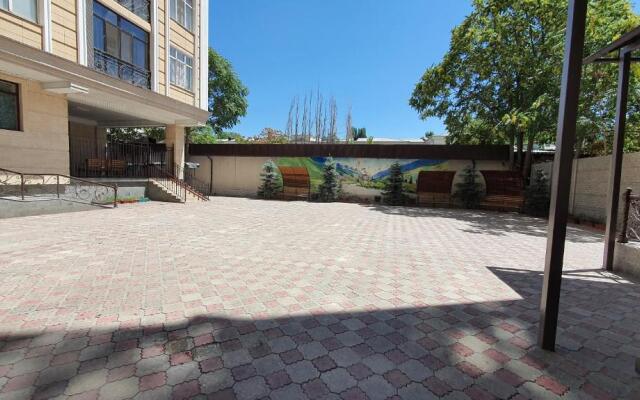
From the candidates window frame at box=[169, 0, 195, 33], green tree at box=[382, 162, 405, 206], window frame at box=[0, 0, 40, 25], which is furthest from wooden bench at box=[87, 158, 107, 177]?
green tree at box=[382, 162, 405, 206]

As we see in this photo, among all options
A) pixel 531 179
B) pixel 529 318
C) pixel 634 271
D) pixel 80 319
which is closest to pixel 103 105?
pixel 80 319

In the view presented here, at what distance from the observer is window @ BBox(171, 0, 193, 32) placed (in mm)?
14961

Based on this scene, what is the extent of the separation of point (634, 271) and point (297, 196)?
14911mm

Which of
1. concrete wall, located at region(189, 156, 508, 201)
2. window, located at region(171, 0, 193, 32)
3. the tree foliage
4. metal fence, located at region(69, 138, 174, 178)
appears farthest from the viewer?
concrete wall, located at region(189, 156, 508, 201)

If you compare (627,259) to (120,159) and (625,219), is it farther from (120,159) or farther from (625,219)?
(120,159)

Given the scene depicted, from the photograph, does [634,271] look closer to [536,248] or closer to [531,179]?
[536,248]

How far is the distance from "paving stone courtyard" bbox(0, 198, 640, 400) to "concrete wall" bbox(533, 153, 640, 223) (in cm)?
520

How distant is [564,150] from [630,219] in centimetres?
401

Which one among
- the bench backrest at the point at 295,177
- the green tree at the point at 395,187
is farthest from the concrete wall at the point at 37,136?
the green tree at the point at 395,187

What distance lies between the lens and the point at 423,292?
12.2 feet

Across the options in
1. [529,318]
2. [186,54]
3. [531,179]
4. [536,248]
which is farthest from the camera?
[186,54]

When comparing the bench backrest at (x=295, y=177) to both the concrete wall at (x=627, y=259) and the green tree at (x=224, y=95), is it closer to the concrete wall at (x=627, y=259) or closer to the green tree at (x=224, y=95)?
the green tree at (x=224, y=95)

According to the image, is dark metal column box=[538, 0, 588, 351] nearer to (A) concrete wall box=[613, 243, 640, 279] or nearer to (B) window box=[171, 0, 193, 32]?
(A) concrete wall box=[613, 243, 640, 279]

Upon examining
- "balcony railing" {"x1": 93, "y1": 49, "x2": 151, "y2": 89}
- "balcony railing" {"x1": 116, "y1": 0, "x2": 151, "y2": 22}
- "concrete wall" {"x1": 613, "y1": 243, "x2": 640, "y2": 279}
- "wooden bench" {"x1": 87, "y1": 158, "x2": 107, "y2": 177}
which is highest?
"balcony railing" {"x1": 116, "y1": 0, "x2": 151, "y2": 22}
